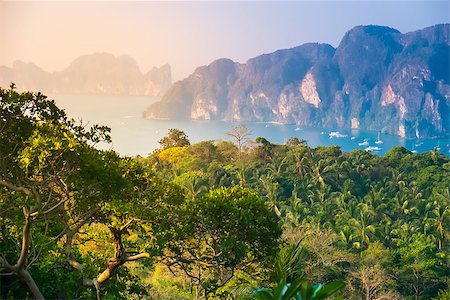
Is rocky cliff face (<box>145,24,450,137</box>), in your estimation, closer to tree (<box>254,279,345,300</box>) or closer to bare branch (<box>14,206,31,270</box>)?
bare branch (<box>14,206,31,270</box>)

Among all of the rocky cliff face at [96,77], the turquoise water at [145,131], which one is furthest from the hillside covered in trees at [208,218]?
the rocky cliff face at [96,77]

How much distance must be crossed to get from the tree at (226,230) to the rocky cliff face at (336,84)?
274 ft

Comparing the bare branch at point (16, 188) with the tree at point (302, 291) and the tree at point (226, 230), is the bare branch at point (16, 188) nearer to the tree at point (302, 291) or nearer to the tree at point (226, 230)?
the tree at point (226, 230)

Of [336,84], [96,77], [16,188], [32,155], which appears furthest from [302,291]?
[336,84]

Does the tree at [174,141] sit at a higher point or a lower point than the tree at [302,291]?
lower

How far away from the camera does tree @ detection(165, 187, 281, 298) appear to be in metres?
4.32

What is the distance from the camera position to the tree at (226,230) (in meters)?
4.32

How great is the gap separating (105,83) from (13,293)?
78146 millimetres

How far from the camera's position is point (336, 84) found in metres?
103

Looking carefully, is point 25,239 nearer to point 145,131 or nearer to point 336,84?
point 145,131

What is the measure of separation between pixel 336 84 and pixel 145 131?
6045 cm

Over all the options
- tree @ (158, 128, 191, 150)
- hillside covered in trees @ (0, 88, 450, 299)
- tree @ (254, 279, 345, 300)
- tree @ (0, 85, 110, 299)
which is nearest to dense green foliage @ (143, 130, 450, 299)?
hillside covered in trees @ (0, 88, 450, 299)

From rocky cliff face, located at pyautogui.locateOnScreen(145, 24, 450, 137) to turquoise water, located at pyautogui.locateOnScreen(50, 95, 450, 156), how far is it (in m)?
A: 7.83

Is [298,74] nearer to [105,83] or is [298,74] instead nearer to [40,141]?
[105,83]
